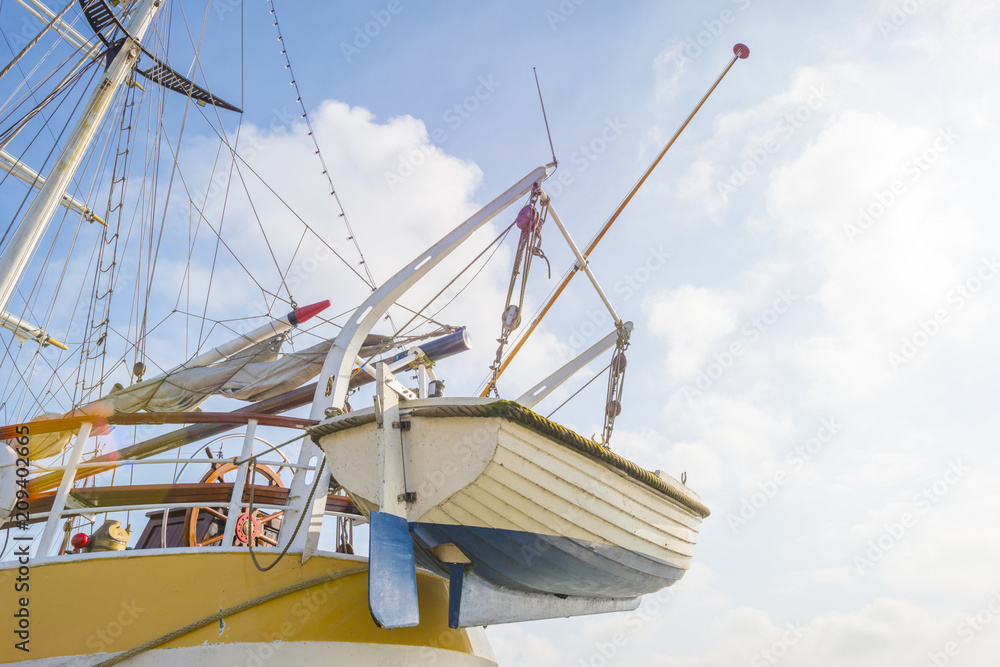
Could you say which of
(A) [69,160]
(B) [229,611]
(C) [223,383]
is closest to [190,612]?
(B) [229,611]

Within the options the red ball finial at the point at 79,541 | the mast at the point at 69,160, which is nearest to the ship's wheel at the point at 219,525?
the red ball finial at the point at 79,541

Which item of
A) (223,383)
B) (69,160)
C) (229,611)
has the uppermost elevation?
(69,160)

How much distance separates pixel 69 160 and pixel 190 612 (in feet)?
31.7

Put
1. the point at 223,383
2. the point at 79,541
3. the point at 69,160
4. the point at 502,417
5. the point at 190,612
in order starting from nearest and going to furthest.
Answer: the point at 502,417 < the point at 190,612 < the point at 79,541 < the point at 223,383 < the point at 69,160

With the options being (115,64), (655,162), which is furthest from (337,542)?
(115,64)

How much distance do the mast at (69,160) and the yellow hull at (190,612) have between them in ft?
22.7

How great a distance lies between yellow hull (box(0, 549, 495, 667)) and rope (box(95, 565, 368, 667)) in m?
0.03

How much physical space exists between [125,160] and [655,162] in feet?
39.2

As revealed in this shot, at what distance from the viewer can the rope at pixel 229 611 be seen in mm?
4595

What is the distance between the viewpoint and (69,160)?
1110cm

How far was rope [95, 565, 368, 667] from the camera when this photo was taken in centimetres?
459

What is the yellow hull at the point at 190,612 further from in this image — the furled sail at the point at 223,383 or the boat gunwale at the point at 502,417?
the furled sail at the point at 223,383

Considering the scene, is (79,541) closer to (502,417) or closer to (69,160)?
(502,417)

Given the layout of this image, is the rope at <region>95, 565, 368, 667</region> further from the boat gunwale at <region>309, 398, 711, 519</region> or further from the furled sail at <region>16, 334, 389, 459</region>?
the furled sail at <region>16, 334, 389, 459</region>
